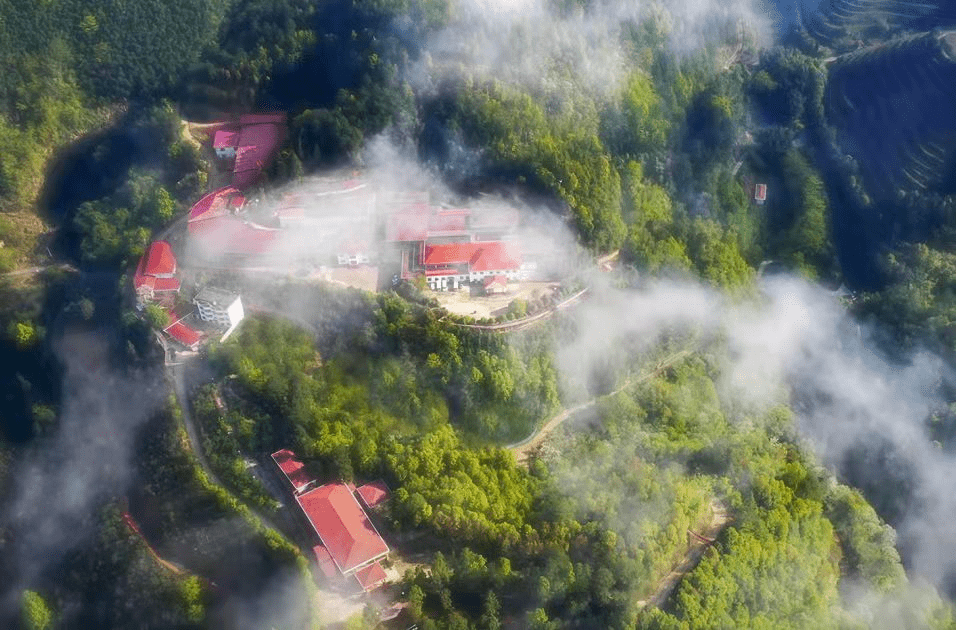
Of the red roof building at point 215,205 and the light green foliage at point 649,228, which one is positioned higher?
the red roof building at point 215,205

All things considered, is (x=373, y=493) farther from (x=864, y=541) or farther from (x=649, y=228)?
(x=864, y=541)

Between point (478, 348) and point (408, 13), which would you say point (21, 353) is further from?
point (408, 13)

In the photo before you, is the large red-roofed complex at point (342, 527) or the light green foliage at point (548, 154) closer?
the large red-roofed complex at point (342, 527)

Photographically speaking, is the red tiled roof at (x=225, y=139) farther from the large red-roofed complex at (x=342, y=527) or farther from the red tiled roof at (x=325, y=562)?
the red tiled roof at (x=325, y=562)

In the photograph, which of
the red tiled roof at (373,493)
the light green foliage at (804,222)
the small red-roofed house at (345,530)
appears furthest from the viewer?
the light green foliage at (804,222)

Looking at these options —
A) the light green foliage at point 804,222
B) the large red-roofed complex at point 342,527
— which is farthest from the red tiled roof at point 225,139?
the light green foliage at point 804,222

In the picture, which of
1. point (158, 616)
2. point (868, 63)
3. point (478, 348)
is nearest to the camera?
point (158, 616)

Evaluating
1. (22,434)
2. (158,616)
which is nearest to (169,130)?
(22,434)
